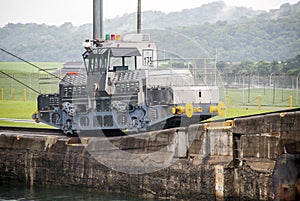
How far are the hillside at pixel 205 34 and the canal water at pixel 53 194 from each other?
3934 centimetres

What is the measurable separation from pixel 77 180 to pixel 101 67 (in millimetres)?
4871

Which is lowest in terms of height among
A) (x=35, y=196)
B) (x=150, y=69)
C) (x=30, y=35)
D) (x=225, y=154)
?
(x=35, y=196)

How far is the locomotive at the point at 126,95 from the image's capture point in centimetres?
2347

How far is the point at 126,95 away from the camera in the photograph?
24094mm

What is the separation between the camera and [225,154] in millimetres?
17734

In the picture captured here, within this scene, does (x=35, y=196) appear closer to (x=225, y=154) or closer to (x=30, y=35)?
(x=225, y=154)

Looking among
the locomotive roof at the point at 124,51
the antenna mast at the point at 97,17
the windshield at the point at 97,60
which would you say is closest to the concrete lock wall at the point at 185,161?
the windshield at the point at 97,60

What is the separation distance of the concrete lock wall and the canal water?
0.21 m

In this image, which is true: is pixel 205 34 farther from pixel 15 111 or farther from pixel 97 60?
pixel 97 60

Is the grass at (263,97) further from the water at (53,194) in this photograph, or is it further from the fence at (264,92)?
the water at (53,194)

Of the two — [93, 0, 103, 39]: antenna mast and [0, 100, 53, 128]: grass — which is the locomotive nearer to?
[93, 0, 103, 39]: antenna mast

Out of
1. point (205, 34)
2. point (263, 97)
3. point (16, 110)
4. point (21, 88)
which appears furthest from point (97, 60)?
point (205, 34)

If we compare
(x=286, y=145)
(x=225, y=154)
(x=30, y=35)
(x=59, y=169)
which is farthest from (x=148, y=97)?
(x=30, y=35)

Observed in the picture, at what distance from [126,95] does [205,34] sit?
301 feet
